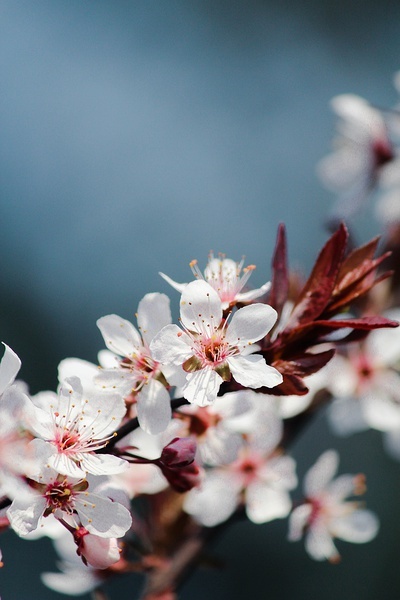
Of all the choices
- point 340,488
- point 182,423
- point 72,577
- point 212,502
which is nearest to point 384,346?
point 340,488

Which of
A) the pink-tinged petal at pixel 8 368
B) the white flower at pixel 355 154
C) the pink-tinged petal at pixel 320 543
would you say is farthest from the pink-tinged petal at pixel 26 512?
the white flower at pixel 355 154

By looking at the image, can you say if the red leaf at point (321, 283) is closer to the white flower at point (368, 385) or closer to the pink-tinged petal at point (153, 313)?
the pink-tinged petal at point (153, 313)

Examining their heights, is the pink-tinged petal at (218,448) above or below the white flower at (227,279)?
below

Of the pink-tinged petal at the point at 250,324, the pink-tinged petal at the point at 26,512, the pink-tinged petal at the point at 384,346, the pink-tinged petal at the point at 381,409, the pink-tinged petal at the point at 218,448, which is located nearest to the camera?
the pink-tinged petal at the point at 26,512

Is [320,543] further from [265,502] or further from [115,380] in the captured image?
[115,380]

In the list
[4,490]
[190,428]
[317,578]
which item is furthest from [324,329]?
[317,578]

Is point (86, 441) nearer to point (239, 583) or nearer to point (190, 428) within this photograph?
point (190, 428)
